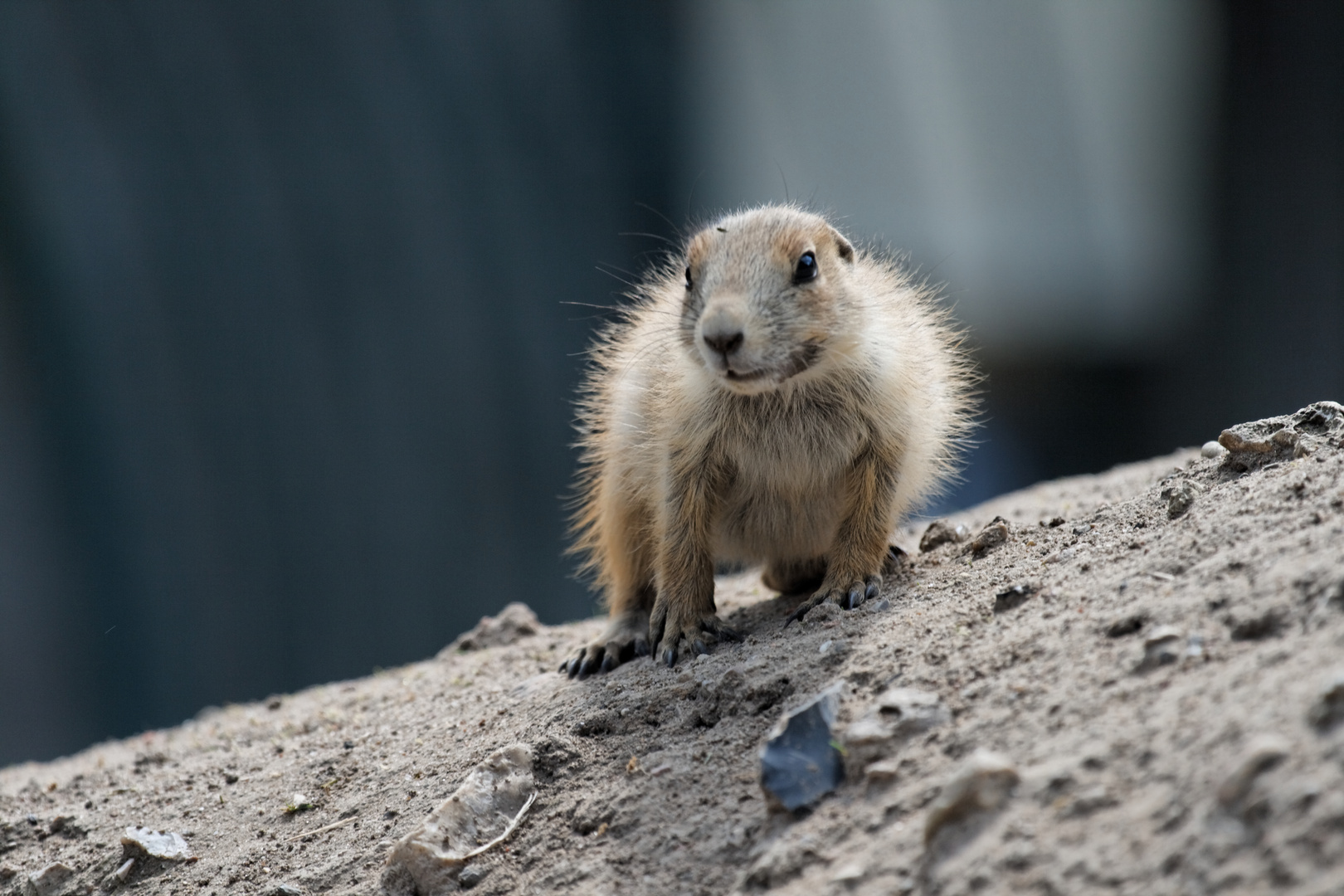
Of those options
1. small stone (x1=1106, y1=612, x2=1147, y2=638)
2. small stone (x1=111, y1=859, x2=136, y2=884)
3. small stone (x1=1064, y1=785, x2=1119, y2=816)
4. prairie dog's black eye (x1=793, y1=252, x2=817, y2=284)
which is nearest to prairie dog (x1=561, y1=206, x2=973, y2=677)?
prairie dog's black eye (x1=793, y1=252, x2=817, y2=284)

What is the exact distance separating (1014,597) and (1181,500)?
0.83 metres

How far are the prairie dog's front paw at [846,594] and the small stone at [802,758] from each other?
1.24 metres

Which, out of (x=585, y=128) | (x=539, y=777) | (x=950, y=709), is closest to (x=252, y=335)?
(x=585, y=128)

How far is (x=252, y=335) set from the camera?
39.7 feet

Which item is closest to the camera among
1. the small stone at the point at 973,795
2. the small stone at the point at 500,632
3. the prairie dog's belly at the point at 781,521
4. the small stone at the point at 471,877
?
the small stone at the point at 973,795

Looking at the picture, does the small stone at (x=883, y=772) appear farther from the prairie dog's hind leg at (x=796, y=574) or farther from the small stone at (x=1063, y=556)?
the prairie dog's hind leg at (x=796, y=574)

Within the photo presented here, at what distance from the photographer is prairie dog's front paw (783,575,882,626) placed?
4.51 meters

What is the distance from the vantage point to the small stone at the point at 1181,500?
4.00 m

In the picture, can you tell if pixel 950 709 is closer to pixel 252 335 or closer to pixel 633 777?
pixel 633 777

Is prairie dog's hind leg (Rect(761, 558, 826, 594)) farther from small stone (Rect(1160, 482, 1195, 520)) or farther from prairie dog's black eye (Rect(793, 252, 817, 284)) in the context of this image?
small stone (Rect(1160, 482, 1195, 520))

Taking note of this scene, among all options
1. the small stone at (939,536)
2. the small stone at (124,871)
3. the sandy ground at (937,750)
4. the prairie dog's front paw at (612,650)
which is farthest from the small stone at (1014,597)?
the small stone at (124,871)

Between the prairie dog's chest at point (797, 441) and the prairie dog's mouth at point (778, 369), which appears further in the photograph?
the prairie dog's chest at point (797, 441)

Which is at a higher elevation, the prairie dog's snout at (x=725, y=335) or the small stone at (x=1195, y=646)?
the prairie dog's snout at (x=725, y=335)

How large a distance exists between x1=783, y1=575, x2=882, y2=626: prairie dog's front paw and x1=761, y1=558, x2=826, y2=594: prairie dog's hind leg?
91 cm
